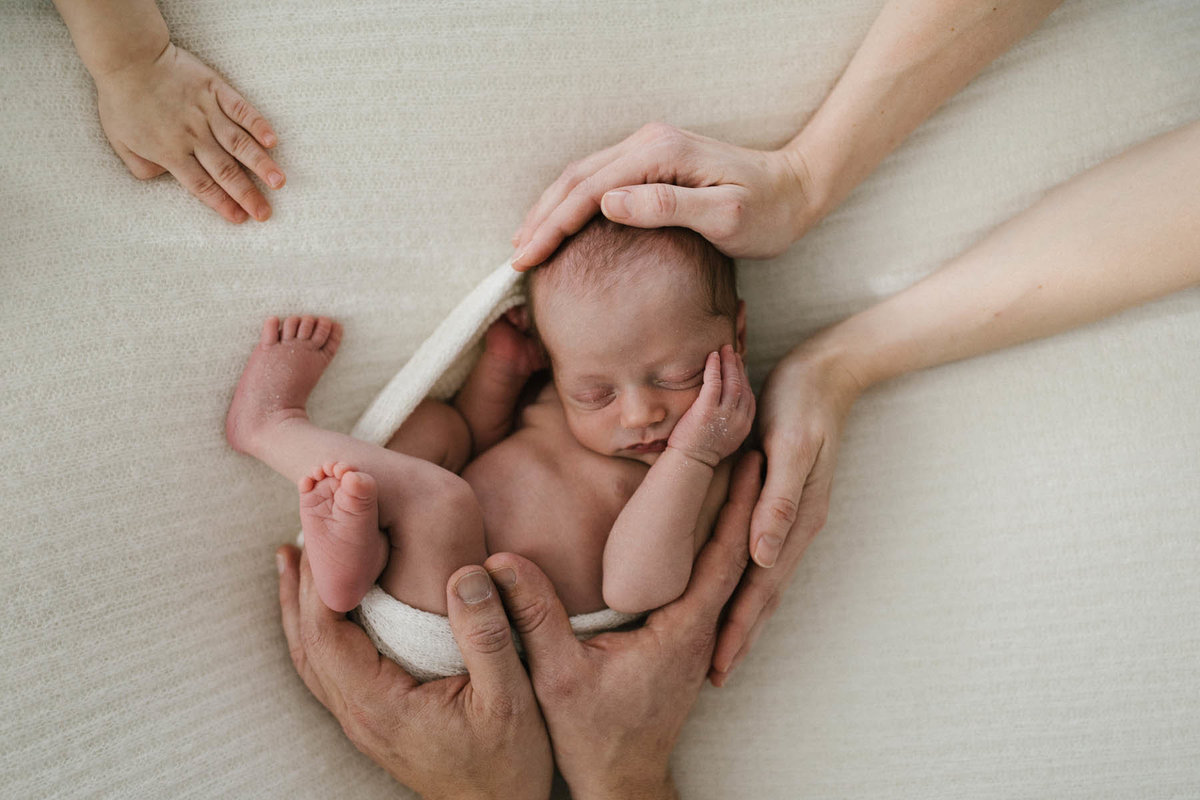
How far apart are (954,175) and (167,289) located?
1.38 metres

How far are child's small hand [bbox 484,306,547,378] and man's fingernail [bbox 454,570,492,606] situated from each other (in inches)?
17.7

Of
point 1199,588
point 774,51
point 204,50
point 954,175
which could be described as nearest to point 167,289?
point 204,50

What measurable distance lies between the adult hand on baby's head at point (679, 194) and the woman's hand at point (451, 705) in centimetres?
57

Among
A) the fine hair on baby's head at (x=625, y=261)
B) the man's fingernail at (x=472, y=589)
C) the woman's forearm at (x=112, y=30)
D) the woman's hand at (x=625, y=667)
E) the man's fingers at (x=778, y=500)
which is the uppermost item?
the woman's forearm at (x=112, y=30)

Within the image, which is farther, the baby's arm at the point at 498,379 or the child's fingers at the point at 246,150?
the baby's arm at the point at 498,379

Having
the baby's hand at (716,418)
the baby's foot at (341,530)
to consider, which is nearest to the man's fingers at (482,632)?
the baby's foot at (341,530)

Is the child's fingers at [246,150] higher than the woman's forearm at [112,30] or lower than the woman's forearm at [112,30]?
lower

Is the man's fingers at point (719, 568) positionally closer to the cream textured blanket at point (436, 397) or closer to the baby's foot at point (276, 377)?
the cream textured blanket at point (436, 397)

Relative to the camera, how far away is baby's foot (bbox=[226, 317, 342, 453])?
1.23 meters

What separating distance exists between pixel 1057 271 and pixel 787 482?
58 cm

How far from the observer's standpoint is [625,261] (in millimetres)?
1214

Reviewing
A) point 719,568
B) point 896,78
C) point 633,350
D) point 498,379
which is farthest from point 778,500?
point 896,78

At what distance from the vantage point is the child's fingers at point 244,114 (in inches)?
48.1

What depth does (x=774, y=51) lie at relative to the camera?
1.39 metres
